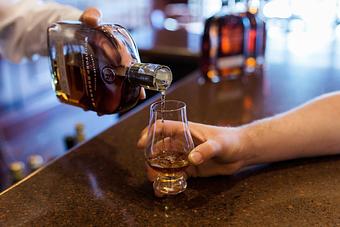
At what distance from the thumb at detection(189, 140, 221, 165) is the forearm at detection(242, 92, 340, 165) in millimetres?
97

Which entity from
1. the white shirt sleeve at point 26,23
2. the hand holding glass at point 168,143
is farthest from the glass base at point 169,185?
the white shirt sleeve at point 26,23

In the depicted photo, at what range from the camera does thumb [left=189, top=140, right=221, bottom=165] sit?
2.22ft

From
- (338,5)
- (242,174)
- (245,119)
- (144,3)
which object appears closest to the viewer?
(242,174)

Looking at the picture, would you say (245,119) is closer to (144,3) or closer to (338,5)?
(338,5)

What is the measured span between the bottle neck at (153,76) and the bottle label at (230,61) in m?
0.64

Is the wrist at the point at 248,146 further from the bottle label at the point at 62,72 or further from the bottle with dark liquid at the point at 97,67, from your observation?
the bottle label at the point at 62,72

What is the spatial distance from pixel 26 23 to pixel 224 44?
0.54m

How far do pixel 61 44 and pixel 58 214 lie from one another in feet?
1.10

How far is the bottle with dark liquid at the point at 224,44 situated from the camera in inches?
51.2

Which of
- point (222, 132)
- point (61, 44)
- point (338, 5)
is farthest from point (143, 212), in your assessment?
point (338, 5)

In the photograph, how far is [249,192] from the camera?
0.73m

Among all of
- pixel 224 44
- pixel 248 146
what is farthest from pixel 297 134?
pixel 224 44

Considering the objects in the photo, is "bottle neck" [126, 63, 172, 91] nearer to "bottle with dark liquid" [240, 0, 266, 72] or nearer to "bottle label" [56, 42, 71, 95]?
"bottle label" [56, 42, 71, 95]

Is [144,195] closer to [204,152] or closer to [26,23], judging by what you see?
[204,152]
